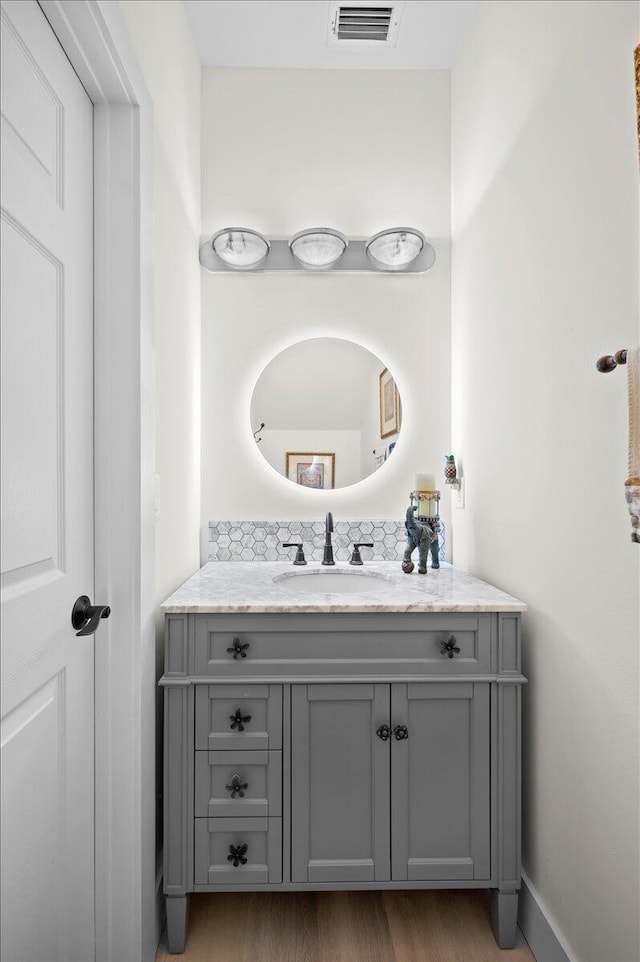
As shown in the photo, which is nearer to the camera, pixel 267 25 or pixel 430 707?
pixel 430 707

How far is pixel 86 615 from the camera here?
45.4 inches

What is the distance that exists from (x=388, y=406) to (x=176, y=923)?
1720mm

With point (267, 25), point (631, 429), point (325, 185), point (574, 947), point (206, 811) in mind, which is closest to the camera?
point (631, 429)

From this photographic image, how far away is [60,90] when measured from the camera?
1054mm

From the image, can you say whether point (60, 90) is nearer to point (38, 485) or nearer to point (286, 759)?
point (38, 485)

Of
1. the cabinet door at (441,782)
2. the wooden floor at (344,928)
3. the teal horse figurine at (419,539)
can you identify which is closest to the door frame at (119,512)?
the wooden floor at (344,928)

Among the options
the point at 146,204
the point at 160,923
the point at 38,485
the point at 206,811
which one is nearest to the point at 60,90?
the point at 146,204

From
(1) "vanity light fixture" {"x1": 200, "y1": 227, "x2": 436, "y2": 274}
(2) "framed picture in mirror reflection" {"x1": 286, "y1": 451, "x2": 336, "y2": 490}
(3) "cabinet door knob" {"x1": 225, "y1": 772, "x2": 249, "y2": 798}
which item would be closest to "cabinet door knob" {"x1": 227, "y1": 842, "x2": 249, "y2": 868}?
(3) "cabinet door knob" {"x1": 225, "y1": 772, "x2": 249, "y2": 798}

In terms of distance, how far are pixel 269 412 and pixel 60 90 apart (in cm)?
125

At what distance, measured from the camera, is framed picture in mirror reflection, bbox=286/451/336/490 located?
86.3 inches

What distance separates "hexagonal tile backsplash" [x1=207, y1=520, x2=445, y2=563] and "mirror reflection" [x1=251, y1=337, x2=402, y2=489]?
0.18 m

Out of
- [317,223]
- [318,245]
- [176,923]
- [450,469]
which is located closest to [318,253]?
[318,245]

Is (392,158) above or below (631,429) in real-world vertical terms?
above

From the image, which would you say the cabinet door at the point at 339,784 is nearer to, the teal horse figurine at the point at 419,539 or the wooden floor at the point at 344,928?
the wooden floor at the point at 344,928
